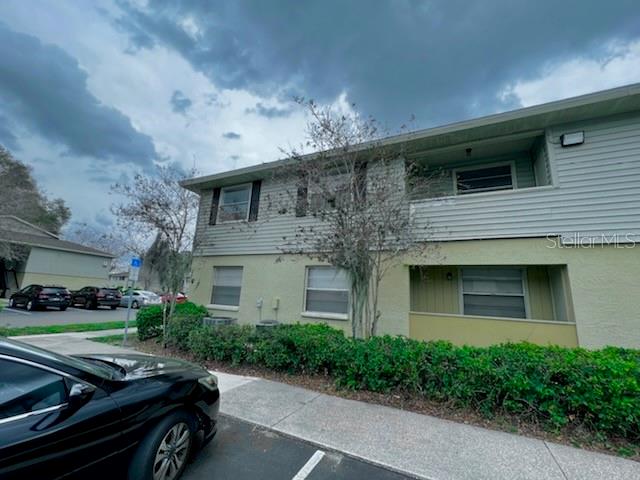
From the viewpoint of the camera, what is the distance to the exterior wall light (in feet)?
19.4

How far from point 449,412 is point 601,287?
4.16 metres

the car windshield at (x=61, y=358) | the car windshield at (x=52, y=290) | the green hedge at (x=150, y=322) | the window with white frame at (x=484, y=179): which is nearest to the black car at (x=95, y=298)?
the car windshield at (x=52, y=290)

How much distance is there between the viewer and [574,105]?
18.8 ft

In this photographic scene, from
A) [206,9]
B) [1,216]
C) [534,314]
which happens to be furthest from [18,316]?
[534,314]

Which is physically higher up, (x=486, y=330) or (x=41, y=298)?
(x=486, y=330)

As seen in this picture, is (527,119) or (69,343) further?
(69,343)

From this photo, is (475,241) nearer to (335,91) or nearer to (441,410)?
(441,410)

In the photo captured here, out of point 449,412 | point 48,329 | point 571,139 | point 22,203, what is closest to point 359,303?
point 449,412

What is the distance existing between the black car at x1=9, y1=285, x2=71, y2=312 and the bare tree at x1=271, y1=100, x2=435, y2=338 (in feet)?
58.5

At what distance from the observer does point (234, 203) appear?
1021 cm

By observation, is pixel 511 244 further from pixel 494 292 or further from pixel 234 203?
pixel 234 203

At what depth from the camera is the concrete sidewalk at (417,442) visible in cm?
281

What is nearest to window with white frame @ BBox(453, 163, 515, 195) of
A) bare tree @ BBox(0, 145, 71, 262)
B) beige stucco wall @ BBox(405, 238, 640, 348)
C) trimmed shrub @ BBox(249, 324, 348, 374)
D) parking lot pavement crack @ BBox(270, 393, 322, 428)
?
beige stucco wall @ BBox(405, 238, 640, 348)

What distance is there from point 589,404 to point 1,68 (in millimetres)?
21194
